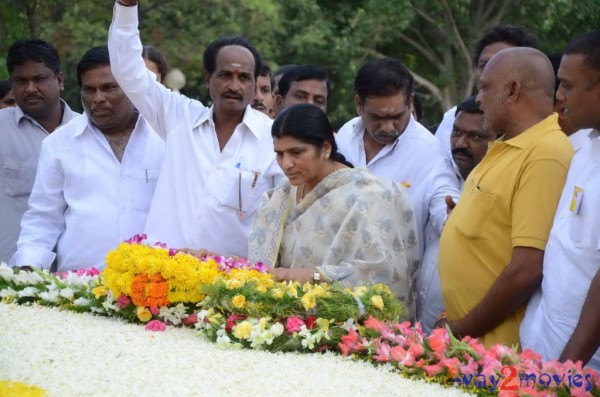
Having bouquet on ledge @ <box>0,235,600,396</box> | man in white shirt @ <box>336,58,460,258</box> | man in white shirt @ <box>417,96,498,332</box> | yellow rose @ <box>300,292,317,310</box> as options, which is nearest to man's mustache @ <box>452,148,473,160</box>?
man in white shirt @ <box>417,96,498,332</box>

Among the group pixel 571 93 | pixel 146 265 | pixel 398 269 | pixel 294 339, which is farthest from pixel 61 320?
pixel 571 93

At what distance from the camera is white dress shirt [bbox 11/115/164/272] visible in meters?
6.28

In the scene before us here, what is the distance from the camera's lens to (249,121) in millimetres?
6293

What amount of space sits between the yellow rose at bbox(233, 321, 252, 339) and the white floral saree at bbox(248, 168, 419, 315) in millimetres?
656

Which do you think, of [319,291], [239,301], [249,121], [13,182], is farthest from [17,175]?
[319,291]

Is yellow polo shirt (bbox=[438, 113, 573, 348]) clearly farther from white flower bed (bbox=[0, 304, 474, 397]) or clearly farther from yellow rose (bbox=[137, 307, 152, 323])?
yellow rose (bbox=[137, 307, 152, 323])

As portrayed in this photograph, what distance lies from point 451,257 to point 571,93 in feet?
3.32

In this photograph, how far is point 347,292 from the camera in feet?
15.9

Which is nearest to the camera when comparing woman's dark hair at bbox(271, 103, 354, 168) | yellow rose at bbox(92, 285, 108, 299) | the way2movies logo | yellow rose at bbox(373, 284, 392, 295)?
the way2movies logo

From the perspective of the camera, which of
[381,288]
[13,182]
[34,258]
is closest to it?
[381,288]

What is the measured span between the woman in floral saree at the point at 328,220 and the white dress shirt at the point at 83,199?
3.66 feet

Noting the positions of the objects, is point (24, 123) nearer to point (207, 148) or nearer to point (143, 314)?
point (207, 148)

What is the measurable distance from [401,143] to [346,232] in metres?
1.20

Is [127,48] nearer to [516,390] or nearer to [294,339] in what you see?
[294,339]
